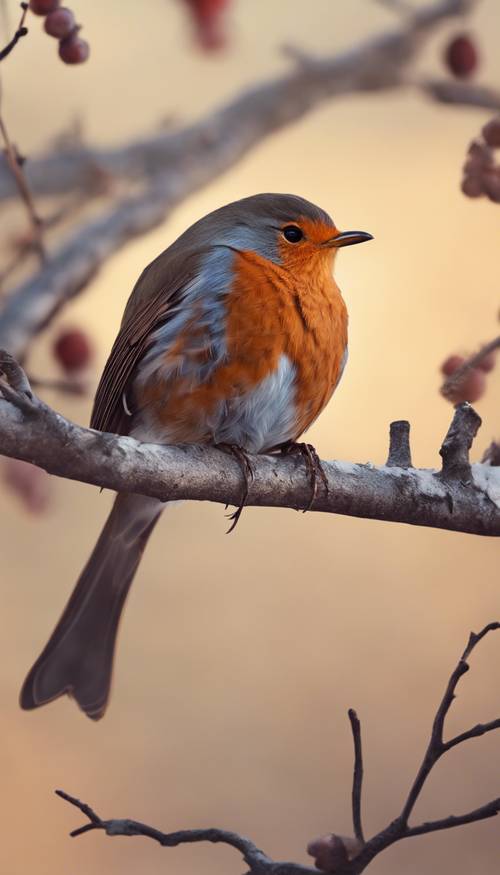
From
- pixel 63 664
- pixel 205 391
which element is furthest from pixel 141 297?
pixel 63 664

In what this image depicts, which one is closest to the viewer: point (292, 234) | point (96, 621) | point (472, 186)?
point (472, 186)

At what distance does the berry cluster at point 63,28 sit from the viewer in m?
2.17

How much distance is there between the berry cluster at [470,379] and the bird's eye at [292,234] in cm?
43

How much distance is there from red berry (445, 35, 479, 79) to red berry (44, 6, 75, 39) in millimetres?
1250

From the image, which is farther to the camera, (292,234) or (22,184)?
(292,234)

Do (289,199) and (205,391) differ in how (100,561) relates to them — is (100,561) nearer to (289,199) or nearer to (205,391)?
(205,391)

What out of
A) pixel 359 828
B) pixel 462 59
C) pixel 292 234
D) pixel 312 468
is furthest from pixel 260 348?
pixel 462 59

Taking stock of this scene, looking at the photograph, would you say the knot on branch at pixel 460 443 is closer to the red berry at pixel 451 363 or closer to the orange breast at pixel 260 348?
the red berry at pixel 451 363

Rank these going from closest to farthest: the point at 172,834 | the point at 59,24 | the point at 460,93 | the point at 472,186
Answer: the point at 172,834
the point at 59,24
the point at 472,186
the point at 460,93

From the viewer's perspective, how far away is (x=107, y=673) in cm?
251

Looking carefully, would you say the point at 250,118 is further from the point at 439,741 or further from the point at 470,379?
the point at 439,741

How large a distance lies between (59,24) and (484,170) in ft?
2.98

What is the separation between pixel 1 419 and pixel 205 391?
0.65 meters

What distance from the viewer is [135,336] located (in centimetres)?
230
